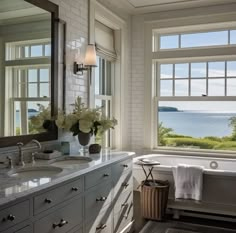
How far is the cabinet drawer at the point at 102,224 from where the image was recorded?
7.31ft

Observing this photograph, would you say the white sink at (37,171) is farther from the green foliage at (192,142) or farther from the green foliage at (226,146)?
the green foliage at (226,146)

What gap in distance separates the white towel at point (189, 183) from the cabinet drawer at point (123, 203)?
74 cm

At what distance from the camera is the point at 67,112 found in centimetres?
298

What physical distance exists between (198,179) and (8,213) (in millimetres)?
2520

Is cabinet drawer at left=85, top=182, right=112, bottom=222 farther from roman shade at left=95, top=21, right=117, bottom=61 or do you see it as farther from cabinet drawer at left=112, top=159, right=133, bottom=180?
roman shade at left=95, top=21, right=117, bottom=61

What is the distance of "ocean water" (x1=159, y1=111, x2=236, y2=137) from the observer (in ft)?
14.5

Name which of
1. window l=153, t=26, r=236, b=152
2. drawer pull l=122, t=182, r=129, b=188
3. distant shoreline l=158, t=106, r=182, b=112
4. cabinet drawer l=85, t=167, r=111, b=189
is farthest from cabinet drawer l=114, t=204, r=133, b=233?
distant shoreline l=158, t=106, r=182, b=112

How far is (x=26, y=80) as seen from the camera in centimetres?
243

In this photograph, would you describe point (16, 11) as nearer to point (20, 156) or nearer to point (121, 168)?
point (20, 156)

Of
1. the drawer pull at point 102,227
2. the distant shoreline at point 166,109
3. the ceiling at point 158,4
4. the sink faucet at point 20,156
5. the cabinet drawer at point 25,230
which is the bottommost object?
the drawer pull at point 102,227

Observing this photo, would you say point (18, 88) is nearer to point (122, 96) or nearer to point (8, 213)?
point (8, 213)

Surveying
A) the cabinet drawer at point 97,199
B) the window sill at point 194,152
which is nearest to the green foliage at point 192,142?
the window sill at point 194,152

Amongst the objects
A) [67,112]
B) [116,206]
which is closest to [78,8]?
[67,112]

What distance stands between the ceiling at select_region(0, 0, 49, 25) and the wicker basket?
7.54 feet
